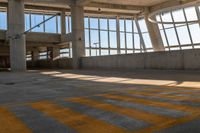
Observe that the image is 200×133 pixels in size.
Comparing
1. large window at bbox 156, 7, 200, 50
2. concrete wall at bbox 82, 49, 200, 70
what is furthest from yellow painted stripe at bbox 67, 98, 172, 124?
large window at bbox 156, 7, 200, 50

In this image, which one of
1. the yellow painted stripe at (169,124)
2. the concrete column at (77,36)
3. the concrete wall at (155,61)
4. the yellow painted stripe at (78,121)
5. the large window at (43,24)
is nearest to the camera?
the yellow painted stripe at (169,124)

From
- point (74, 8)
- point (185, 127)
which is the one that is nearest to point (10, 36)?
point (74, 8)

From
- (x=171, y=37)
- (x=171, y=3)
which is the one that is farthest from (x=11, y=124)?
(x=171, y=37)

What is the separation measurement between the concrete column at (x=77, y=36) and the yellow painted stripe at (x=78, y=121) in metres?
31.2

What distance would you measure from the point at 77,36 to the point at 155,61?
1711 cm

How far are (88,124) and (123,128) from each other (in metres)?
0.69

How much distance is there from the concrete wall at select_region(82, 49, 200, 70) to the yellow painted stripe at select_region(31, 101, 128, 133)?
579 inches

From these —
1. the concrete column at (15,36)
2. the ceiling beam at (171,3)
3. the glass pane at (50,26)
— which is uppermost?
the ceiling beam at (171,3)

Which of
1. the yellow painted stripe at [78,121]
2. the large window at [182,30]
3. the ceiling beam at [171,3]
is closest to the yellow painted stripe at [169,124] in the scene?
the yellow painted stripe at [78,121]

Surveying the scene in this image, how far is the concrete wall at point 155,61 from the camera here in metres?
19.6

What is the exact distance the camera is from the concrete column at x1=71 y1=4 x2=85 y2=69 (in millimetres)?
38031

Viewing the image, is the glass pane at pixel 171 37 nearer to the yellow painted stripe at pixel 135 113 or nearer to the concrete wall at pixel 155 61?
the concrete wall at pixel 155 61

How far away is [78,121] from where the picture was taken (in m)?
5.29

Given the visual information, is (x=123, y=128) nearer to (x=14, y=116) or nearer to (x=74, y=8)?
(x=14, y=116)
